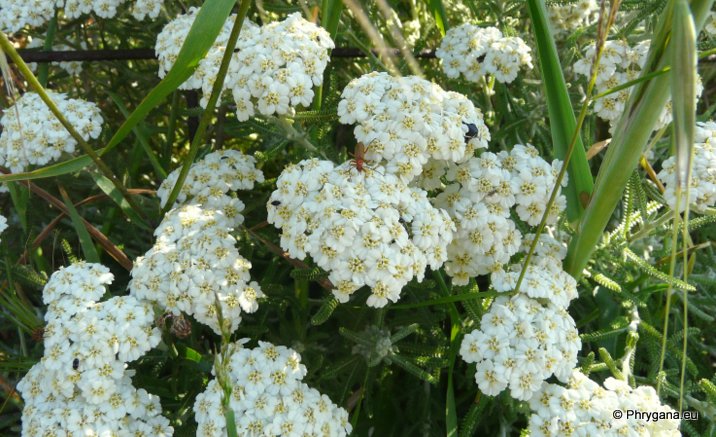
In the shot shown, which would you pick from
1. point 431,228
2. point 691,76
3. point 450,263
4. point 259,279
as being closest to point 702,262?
point 450,263

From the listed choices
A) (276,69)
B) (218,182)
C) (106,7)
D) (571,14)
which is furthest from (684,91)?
(106,7)

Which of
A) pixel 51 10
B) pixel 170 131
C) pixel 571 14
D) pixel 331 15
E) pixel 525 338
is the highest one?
pixel 571 14

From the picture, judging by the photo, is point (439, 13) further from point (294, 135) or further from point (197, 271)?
point (197, 271)

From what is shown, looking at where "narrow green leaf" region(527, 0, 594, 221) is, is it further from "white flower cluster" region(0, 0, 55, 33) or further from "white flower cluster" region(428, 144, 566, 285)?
"white flower cluster" region(0, 0, 55, 33)

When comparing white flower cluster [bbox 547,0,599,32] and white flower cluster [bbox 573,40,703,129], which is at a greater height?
white flower cluster [bbox 547,0,599,32]

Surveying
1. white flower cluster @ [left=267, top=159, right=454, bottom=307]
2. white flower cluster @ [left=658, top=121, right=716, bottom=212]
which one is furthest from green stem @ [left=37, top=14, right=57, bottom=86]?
white flower cluster @ [left=658, top=121, right=716, bottom=212]

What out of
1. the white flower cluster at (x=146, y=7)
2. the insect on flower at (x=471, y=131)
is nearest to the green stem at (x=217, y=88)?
the insect on flower at (x=471, y=131)

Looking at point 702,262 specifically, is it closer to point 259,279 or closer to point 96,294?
point 259,279
